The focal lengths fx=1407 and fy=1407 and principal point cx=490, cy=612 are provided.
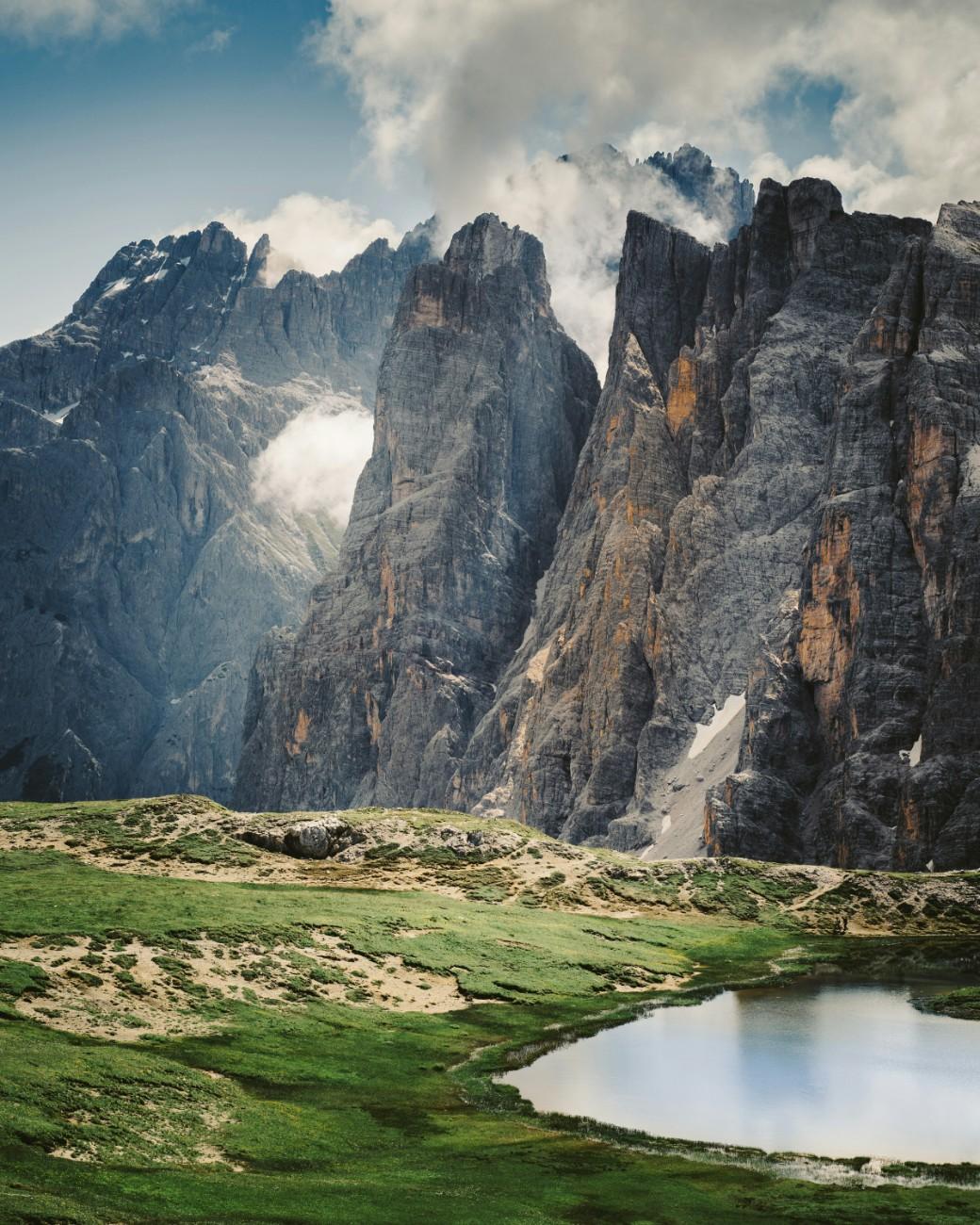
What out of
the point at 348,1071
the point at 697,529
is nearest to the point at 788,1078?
the point at 348,1071

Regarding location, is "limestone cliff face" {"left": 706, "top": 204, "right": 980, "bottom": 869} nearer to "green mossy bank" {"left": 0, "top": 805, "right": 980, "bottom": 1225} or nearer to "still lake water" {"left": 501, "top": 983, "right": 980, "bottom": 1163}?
"green mossy bank" {"left": 0, "top": 805, "right": 980, "bottom": 1225}

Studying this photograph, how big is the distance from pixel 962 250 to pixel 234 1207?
446ft

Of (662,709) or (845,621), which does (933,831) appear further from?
(662,709)

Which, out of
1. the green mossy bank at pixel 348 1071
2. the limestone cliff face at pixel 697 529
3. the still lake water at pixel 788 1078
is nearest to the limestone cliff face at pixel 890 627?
the limestone cliff face at pixel 697 529

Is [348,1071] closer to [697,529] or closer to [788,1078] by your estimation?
[788,1078]

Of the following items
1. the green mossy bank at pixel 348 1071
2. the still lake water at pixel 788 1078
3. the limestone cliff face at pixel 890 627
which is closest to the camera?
the green mossy bank at pixel 348 1071

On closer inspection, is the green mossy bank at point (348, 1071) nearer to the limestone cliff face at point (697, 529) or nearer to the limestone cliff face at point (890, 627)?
the limestone cliff face at point (890, 627)

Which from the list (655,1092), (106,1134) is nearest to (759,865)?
(655,1092)

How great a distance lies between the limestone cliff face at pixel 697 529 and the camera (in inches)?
6590

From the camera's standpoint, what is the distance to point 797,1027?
59.5 meters

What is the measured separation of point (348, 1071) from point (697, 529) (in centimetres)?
13117

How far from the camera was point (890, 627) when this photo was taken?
13425cm

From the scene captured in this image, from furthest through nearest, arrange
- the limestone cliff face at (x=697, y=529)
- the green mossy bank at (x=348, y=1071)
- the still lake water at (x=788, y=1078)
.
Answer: the limestone cliff face at (x=697, y=529) < the still lake water at (x=788, y=1078) < the green mossy bank at (x=348, y=1071)

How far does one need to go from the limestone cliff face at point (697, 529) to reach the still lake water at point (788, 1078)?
304 feet
